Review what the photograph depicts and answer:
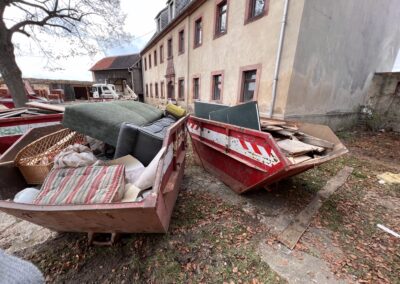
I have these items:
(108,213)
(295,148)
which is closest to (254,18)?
(295,148)

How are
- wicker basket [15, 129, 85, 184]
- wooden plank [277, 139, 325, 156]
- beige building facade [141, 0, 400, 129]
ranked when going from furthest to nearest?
beige building facade [141, 0, 400, 129], wooden plank [277, 139, 325, 156], wicker basket [15, 129, 85, 184]

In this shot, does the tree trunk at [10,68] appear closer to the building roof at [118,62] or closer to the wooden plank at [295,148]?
the wooden plank at [295,148]

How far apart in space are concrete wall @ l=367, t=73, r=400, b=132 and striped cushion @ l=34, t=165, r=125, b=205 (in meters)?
11.5

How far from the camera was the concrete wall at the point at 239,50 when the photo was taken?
5480 millimetres

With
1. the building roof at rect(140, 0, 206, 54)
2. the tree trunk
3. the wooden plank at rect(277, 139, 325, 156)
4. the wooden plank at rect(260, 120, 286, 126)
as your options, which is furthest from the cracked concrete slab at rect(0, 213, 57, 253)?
the building roof at rect(140, 0, 206, 54)

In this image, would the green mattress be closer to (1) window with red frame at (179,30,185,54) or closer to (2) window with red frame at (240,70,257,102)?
(2) window with red frame at (240,70,257,102)

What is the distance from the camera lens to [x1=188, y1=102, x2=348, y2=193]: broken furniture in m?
2.26

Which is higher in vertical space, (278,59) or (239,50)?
(239,50)

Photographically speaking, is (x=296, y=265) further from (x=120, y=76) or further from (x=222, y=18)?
(x=120, y=76)

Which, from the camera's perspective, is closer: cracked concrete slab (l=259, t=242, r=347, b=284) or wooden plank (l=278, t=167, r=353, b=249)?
cracked concrete slab (l=259, t=242, r=347, b=284)

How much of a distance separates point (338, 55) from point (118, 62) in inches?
1180

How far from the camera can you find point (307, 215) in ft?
8.64

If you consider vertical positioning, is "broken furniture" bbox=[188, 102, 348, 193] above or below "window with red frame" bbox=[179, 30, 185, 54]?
below

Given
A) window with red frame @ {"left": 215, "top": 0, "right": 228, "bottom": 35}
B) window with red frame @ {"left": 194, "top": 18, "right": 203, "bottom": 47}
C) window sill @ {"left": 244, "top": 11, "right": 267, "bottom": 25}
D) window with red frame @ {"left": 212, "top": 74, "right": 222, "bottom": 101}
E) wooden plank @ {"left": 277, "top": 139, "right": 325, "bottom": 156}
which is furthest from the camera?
window with red frame @ {"left": 194, "top": 18, "right": 203, "bottom": 47}
